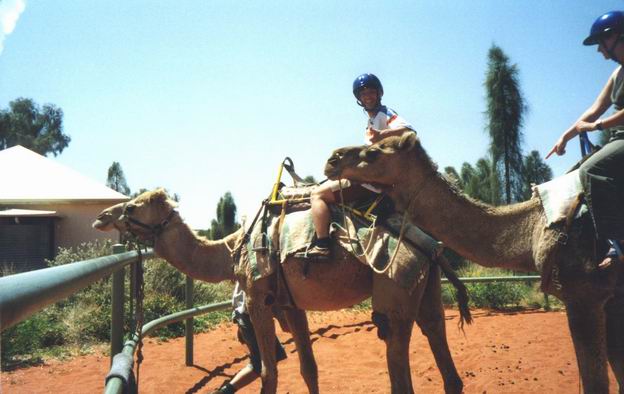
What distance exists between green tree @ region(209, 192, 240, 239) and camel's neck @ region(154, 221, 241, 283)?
20.5 m

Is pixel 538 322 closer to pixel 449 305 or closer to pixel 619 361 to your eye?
pixel 449 305

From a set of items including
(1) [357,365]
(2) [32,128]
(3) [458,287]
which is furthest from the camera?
(2) [32,128]

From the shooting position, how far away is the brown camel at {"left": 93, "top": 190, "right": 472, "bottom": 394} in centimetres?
407

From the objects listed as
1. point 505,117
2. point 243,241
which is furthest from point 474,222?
point 505,117

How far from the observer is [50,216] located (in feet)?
58.9

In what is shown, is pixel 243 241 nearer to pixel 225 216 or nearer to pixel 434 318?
pixel 434 318

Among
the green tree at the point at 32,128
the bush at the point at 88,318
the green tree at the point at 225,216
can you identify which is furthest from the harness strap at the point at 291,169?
the green tree at the point at 32,128

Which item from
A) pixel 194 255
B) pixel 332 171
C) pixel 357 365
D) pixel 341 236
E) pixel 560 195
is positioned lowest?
pixel 357 365

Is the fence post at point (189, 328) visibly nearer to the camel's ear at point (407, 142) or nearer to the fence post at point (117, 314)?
the fence post at point (117, 314)

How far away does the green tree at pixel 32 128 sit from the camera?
141ft

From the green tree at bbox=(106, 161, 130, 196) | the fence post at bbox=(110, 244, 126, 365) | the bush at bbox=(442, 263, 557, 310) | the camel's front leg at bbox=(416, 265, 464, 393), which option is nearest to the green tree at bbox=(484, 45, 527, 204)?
the bush at bbox=(442, 263, 557, 310)

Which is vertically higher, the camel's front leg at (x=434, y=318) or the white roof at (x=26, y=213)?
the white roof at (x=26, y=213)

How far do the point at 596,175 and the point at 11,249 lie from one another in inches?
776

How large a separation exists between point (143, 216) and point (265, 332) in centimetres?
185
